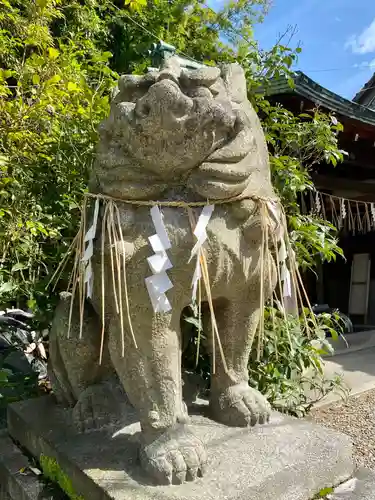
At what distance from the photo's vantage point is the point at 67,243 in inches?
81.5

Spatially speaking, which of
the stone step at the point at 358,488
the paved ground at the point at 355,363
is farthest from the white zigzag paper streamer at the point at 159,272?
the paved ground at the point at 355,363

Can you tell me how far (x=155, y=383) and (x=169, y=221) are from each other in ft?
1.40

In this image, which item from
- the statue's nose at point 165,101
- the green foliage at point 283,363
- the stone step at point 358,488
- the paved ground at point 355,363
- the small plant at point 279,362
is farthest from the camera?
the paved ground at point 355,363

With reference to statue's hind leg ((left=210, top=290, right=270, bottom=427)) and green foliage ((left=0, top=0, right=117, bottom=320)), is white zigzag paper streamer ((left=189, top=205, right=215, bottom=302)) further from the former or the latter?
green foliage ((left=0, top=0, right=117, bottom=320))

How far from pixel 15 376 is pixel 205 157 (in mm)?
1804

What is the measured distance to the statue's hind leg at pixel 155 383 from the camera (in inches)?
44.5

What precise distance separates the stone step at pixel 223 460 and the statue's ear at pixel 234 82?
97 cm

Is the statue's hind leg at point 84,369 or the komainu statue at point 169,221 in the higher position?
the komainu statue at point 169,221

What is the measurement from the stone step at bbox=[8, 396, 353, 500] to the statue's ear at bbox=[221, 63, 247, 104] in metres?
0.97

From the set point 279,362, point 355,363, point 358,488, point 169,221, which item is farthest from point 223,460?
point 355,363

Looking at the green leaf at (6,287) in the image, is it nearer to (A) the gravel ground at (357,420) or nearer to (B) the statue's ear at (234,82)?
(B) the statue's ear at (234,82)

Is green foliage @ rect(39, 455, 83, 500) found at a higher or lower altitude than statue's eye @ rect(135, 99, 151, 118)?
lower

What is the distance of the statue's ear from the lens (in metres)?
1.24

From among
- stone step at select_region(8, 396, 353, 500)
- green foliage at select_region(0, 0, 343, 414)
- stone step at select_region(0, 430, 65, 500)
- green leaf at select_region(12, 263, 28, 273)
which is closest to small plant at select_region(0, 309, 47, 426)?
green foliage at select_region(0, 0, 343, 414)
